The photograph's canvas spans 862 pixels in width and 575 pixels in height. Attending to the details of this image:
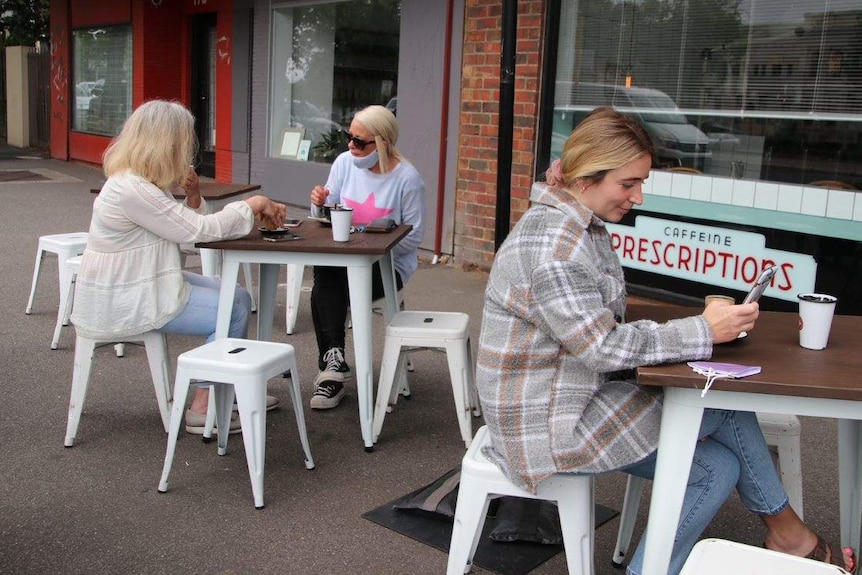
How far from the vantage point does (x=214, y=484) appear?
12.1ft

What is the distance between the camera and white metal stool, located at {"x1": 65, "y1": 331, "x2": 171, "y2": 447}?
13.1 ft

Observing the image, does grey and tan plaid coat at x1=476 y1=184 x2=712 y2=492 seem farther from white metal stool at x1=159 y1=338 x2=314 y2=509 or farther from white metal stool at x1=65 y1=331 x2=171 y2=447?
white metal stool at x1=65 y1=331 x2=171 y2=447

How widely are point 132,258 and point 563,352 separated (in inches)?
84.7

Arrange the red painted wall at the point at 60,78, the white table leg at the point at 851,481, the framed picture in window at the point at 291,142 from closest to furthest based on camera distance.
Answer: the white table leg at the point at 851,481 → the framed picture in window at the point at 291,142 → the red painted wall at the point at 60,78

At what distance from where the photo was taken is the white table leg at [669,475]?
7.76 feet

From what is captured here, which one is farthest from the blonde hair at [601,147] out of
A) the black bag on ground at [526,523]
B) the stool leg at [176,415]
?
the stool leg at [176,415]

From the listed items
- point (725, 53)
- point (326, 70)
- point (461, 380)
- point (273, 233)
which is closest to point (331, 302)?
point (273, 233)

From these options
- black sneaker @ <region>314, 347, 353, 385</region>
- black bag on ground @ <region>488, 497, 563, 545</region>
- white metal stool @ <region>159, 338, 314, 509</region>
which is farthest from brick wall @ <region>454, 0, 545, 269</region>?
black bag on ground @ <region>488, 497, 563, 545</region>

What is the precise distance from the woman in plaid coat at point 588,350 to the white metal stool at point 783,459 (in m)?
0.40

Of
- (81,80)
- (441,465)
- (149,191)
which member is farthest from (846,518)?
(81,80)

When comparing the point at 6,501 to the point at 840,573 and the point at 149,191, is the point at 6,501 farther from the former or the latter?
the point at 840,573

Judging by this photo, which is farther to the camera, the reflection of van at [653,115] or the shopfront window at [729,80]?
the reflection of van at [653,115]

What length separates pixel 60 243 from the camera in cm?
566

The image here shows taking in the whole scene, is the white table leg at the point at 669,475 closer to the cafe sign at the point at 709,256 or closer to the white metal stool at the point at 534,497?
the white metal stool at the point at 534,497
